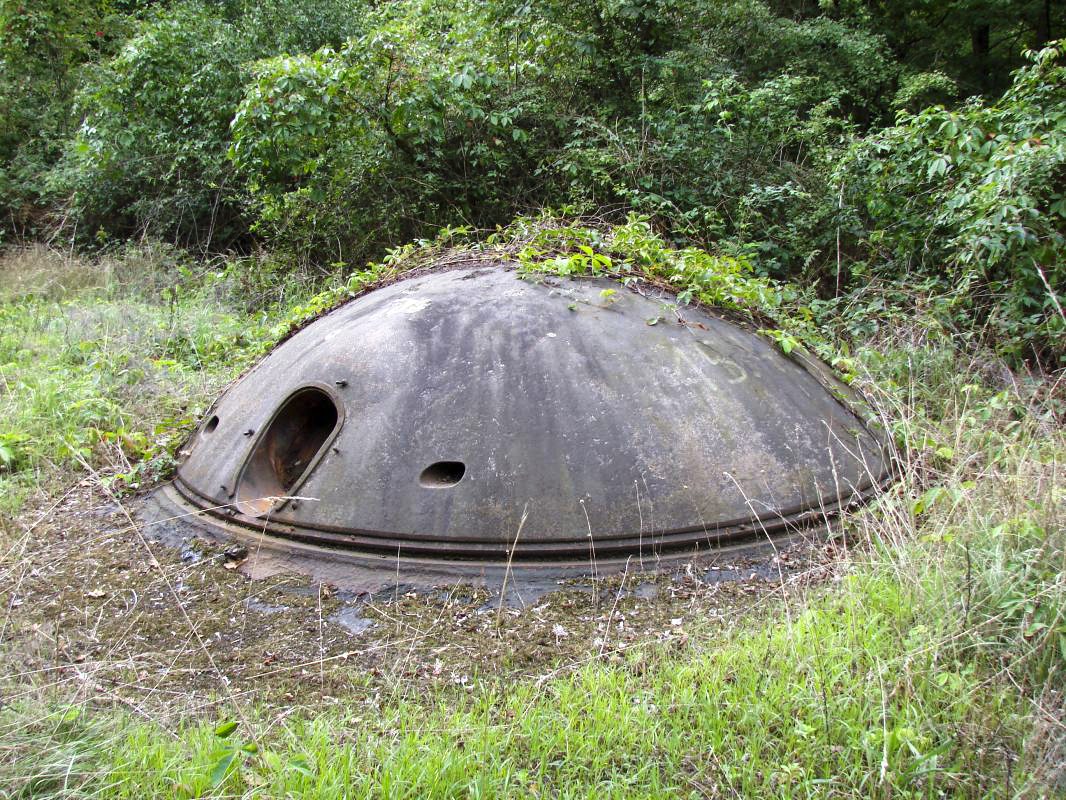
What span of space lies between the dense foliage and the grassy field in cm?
289

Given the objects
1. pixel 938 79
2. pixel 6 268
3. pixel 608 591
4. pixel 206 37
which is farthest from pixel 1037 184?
pixel 6 268

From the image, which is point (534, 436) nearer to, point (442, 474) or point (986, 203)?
point (442, 474)

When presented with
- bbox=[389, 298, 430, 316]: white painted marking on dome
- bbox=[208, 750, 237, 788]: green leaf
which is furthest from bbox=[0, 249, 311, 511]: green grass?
bbox=[208, 750, 237, 788]: green leaf

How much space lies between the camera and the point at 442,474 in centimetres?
371

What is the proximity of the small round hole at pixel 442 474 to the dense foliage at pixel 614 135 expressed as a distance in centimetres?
346

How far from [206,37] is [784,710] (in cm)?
1219

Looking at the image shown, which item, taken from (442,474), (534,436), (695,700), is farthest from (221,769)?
(534,436)

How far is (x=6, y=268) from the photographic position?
11273 millimetres

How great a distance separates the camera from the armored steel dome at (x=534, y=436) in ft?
11.7

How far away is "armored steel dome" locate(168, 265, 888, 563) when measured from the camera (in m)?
3.55

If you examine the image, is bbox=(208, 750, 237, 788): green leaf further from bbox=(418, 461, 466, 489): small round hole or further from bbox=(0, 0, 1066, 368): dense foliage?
bbox=(0, 0, 1066, 368): dense foliage

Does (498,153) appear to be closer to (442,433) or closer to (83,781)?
(442,433)

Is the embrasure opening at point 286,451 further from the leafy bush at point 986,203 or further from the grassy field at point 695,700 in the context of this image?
the leafy bush at point 986,203

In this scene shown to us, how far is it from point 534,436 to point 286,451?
1.42 metres
